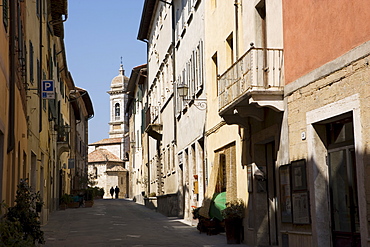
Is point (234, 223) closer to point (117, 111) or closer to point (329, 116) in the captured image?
point (329, 116)

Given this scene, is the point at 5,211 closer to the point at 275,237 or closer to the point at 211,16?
the point at 275,237

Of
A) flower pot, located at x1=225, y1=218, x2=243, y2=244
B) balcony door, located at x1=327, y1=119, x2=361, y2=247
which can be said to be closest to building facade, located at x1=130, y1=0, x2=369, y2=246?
balcony door, located at x1=327, y1=119, x2=361, y2=247

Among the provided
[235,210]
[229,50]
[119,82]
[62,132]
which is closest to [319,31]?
[235,210]

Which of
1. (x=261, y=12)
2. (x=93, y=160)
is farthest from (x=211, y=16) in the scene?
(x=93, y=160)

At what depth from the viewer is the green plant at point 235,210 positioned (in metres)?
15.8

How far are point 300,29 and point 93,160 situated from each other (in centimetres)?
7257

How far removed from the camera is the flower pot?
15.7m

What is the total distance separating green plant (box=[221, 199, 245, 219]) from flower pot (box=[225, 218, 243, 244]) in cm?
10

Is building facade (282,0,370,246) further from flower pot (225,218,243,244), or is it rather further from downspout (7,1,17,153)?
downspout (7,1,17,153)

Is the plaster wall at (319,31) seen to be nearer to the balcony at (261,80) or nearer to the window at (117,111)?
the balcony at (261,80)

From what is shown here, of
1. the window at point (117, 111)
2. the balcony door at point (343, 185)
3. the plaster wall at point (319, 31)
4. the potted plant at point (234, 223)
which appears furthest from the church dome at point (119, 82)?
the balcony door at point (343, 185)

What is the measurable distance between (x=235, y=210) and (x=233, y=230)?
1.61ft

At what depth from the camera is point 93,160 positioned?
3258 inches

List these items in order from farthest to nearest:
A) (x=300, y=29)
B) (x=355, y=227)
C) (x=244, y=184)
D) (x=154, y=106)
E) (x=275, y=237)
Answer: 1. (x=154, y=106)
2. (x=244, y=184)
3. (x=275, y=237)
4. (x=300, y=29)
5. (x=355, y=227)
